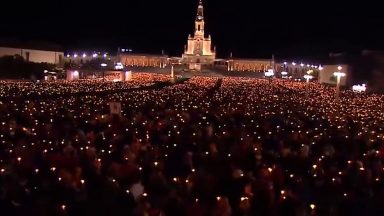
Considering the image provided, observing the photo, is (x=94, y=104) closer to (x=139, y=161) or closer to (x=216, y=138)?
(x=216, y=138)

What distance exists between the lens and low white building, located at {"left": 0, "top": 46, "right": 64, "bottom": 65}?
8257 centimetres

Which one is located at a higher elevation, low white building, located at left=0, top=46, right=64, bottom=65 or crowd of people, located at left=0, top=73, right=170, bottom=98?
low white building, located at left=0, top=46, right=64, bottom=65

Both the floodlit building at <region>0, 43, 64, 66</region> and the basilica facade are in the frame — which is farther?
the basilica facade

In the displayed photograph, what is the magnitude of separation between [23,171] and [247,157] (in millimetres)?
4913

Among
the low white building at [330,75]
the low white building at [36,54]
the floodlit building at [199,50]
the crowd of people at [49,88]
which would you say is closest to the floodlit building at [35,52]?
the low white building at [36,54]

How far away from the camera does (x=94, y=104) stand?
25562 millimetres

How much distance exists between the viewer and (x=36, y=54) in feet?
297

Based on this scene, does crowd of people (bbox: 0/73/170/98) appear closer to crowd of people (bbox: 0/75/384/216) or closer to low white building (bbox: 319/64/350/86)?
crowd of people (bbox: 0/75/384/216)

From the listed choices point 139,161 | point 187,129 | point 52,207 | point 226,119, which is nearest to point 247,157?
point 139,161

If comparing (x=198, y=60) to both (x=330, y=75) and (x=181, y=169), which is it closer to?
(x=330, y=75)

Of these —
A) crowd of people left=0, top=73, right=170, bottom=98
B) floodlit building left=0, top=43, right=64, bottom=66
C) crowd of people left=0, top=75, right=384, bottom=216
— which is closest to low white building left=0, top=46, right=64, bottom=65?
floodlit building left=0, top=43, right=64, bottom=66

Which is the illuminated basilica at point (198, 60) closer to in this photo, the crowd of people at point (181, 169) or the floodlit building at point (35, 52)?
the floodlit building at point (35, 52)

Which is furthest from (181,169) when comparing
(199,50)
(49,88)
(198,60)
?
(199,50)

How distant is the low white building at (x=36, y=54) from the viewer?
8257 cm
